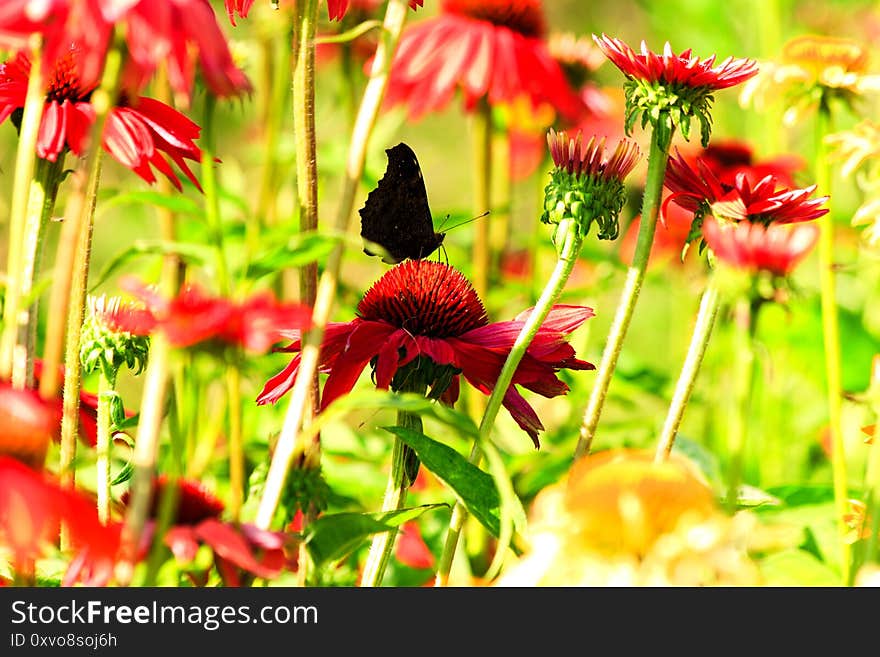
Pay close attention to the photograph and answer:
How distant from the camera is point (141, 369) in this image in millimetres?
668

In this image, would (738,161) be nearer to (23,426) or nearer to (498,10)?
(498,10)

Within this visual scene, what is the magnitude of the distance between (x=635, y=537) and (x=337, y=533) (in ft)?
0.49

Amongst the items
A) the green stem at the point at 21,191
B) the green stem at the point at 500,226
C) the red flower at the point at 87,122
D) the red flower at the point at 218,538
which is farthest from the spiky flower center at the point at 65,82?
the green stem at the point at 500,226

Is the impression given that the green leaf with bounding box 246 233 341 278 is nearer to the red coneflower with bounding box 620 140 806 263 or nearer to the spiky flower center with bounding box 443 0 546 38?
the red coneflower with bounding box 620 140 806 263

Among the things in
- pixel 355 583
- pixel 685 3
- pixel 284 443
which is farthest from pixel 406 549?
pixel 685 3

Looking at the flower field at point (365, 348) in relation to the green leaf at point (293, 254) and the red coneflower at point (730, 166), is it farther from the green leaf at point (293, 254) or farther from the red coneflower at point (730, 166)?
the red coneflower at point (730, 166)

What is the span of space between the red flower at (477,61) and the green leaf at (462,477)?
2.32 ft

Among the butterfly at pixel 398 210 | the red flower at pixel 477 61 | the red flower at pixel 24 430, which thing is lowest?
the red flower at pixel 24 430

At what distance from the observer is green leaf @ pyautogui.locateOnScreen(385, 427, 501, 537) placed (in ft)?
1.77

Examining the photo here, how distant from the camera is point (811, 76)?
2.72ft

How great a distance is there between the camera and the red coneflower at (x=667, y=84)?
58 cm

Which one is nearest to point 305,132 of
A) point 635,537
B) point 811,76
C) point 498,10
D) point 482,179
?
point 635,537

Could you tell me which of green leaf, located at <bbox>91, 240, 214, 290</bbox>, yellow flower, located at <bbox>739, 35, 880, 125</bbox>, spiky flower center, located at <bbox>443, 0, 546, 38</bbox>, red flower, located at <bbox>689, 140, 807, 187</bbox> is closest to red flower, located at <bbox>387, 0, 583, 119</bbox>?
spiky flower center, located at <bbox>443, 0, 546, 38</bbox>
